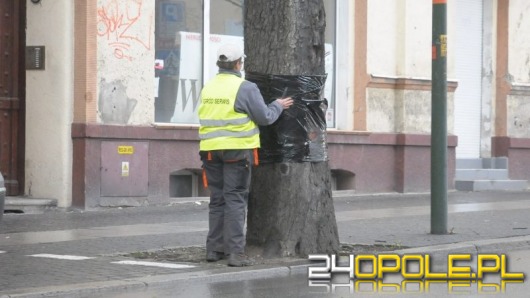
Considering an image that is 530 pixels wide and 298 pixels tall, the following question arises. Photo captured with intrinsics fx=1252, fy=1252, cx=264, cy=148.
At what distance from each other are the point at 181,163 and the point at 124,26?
6.95 ft

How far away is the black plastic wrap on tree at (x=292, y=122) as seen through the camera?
1098cm

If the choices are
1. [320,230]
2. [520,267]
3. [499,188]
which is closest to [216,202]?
[320,230]

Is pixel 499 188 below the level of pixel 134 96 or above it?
below

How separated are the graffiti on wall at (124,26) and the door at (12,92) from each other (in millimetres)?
1208

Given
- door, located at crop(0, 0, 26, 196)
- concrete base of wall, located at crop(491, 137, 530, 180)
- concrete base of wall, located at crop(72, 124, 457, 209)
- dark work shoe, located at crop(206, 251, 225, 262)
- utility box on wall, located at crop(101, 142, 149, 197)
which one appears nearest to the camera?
dark work shoe, located at crop(206, 251, 225, 262)

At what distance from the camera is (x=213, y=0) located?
1830 centimetres

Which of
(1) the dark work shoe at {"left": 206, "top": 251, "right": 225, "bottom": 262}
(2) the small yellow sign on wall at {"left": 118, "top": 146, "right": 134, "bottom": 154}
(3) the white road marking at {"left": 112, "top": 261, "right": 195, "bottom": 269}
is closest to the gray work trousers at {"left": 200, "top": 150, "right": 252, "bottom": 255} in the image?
(1) the dark work shoe at {"left": 206, "top": 251, "right": 225, "bottom": 262}

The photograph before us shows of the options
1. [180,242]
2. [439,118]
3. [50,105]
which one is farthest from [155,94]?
[180,242]

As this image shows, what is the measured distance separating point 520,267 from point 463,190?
1048cm

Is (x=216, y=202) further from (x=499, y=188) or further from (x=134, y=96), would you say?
(x=499, y=188)

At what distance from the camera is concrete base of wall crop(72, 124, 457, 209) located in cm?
1642

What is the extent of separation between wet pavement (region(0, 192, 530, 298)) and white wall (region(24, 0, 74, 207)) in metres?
0.55

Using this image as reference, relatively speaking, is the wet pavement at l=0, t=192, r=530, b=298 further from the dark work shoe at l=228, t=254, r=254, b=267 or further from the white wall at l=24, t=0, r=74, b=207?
the white wall at l=24, t=0, r=74, b=207

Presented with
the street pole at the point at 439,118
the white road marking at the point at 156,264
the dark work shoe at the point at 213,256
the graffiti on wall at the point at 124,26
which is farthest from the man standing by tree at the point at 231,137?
the graffiti on wall at the point at 124,26
